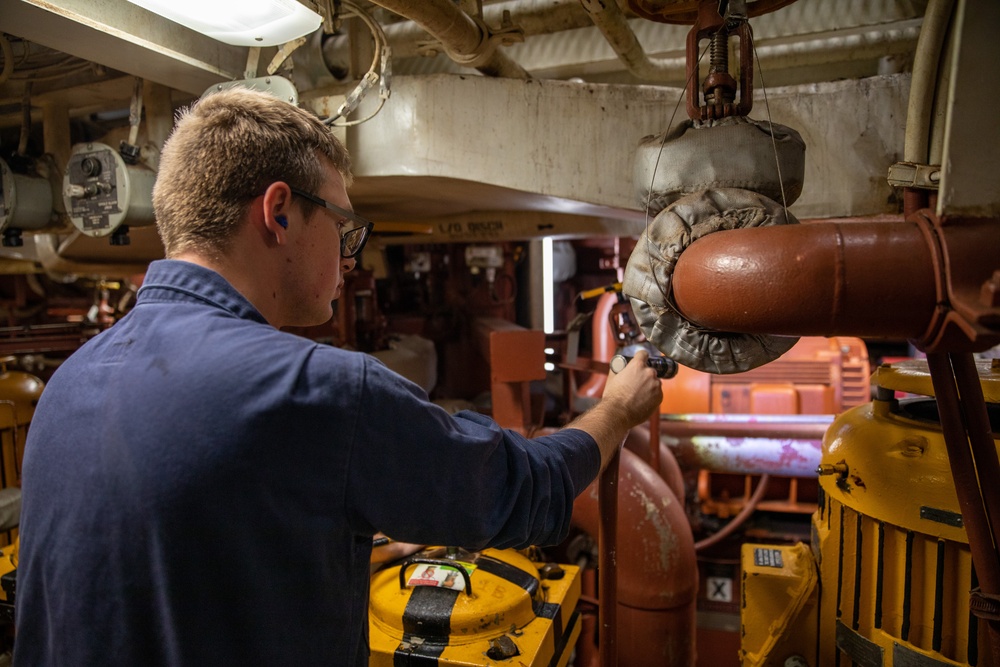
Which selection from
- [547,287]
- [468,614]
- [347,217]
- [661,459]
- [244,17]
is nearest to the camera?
[347,217]

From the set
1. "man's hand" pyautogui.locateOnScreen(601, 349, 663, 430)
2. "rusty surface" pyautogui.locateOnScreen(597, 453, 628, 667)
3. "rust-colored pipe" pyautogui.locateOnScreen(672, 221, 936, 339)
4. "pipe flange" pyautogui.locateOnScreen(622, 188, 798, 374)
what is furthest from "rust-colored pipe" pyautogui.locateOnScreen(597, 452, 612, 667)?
"rust-colored pipe" pyautogui.locateOnScreen(672, 221, 936, 339)

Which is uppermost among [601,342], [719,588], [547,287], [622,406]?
[547,287]

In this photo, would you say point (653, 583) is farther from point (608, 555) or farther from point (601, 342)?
point (601, 342)

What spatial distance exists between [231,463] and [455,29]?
4.66 feet

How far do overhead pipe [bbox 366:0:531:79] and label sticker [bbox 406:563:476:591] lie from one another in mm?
1581

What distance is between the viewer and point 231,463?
811mm

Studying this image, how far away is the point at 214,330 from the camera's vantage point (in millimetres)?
871

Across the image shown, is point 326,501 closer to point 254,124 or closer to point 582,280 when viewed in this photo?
point 254,124

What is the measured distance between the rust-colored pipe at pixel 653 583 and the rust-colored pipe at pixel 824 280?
1617 millimetres

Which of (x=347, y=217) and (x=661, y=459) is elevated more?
(x=347, y=217)

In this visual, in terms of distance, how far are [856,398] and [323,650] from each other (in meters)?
4.24

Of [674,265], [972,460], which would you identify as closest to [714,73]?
[674,265]

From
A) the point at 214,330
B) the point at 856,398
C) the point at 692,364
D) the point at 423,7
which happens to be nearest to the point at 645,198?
the point at 692,364

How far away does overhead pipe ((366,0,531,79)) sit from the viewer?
159 cm
